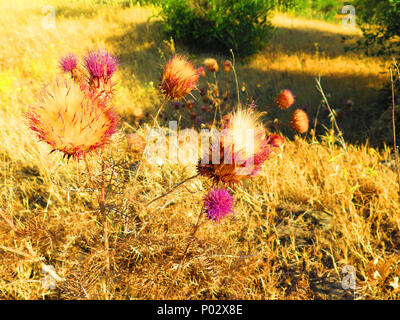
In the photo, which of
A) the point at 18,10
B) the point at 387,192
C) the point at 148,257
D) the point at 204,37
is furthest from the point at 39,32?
the point at 387,192

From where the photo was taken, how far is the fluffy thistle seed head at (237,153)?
3.46 feet

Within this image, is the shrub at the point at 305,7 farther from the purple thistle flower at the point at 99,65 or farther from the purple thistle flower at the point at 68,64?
the purple thistle flower at the point at 99,65

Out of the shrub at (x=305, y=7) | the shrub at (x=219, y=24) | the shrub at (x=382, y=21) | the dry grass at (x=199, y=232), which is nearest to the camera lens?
the dry grass at (x=199, y=232)

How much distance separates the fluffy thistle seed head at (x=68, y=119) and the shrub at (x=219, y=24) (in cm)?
632

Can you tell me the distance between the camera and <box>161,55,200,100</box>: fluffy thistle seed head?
1.36 meters

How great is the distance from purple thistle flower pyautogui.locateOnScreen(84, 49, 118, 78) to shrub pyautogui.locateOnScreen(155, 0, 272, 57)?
5.92 metres

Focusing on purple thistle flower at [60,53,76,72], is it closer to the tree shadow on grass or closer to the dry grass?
the dry grass

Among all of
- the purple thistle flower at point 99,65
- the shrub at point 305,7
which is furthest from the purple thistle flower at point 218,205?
the shrub at point 305,7

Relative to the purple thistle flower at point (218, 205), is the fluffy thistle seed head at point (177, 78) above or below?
above

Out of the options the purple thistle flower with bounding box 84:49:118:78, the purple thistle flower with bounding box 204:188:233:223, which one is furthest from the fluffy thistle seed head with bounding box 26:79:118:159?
the purple thistle flower with bounding box 204:188:233:223

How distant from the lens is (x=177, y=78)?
1.36 metres

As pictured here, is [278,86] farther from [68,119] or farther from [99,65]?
[68,119]

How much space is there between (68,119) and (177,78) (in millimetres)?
612

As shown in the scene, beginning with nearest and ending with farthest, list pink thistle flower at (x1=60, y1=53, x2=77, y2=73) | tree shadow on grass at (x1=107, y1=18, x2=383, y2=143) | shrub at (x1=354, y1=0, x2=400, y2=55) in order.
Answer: pink thistle flower at (x1=60, y1=53, x2=77, y2=73)
shrub at (x1=354, y1=0, x2=400, y2=55)
tree shadow on grass at (x1=107, y1=18, x2=383, y2=143)
